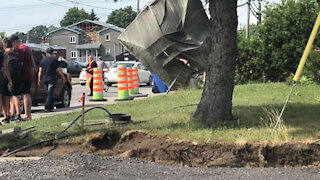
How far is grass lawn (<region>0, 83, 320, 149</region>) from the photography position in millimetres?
6283

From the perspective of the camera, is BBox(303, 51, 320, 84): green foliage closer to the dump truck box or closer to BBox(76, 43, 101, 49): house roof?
the dump truck box

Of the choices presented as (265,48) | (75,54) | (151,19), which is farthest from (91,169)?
(75,54)

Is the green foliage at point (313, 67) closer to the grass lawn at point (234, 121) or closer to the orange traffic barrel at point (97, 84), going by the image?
the grass lawn at point (234, 121)

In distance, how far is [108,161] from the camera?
19.1 feet

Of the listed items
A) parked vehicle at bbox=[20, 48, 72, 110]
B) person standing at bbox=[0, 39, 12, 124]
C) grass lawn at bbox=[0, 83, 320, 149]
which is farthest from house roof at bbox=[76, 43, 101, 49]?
person standing at bbox=[0, 39, 12, 124]

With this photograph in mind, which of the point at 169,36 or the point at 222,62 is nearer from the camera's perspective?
the point at 222,62

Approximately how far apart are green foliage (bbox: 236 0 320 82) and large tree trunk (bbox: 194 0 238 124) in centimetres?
787

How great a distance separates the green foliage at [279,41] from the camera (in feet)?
49.2

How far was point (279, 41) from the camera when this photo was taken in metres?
15.5

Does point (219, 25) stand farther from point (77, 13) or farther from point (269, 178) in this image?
point (77, 13)

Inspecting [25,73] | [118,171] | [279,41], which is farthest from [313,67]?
[118,171]

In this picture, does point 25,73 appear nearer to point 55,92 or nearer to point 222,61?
point 55,92

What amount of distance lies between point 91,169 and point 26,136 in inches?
72.8

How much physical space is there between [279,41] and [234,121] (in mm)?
8896
